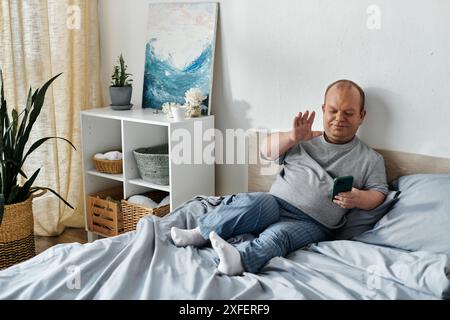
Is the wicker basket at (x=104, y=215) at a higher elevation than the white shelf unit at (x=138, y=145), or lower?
lower

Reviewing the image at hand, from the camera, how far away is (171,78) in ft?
9.98

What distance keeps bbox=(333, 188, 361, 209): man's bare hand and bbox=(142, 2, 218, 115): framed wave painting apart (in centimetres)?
104

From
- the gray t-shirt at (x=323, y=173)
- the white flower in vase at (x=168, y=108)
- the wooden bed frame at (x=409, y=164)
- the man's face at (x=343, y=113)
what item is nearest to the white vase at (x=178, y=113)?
the white flower in vase at (x=168, y=108)

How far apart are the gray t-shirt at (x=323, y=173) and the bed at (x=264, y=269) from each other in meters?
0.12

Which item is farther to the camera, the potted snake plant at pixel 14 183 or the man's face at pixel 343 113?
the potted snake plant at pixel 14 183

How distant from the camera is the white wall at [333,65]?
7.39ft

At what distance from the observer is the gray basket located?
281 centimetres

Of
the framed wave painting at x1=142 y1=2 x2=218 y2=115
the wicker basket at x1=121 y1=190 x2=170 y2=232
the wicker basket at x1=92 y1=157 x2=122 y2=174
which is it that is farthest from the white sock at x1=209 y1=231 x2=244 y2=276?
the wicker basket at x1=92 y1=157 x2=122 y2=174

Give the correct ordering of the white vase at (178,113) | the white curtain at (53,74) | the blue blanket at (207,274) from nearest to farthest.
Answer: the blue blanket at (207,274) → the white vase at (178,113) → the white curtain at (53,74)

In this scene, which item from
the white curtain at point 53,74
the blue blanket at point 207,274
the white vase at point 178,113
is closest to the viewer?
the blue blanket at point 207,274

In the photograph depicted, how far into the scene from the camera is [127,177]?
2.98 metres

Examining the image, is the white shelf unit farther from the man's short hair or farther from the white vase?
the man's short hair

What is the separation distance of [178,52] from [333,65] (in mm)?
899

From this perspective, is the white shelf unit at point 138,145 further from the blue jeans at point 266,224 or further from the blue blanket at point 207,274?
the blue blanket at point 207,274
